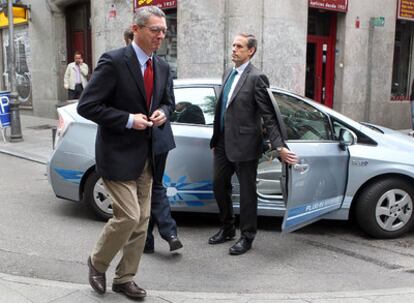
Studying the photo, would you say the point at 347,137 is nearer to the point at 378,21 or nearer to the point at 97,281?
the point at 97,281

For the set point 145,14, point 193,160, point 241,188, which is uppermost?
point 145,14

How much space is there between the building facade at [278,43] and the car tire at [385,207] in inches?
240

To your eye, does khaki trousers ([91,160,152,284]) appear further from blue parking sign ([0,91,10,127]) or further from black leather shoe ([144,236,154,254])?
blue parking sign ([0,91,10,127])

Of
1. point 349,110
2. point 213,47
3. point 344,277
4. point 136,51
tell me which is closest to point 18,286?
point 136,51

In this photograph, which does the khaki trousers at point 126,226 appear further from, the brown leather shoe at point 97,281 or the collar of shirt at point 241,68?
the collar of shirt at point 241,68

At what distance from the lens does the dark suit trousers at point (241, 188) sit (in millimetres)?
4520

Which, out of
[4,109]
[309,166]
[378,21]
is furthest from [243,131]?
[378,21]

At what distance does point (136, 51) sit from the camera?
341 cm

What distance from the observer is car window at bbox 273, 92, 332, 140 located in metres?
5.06

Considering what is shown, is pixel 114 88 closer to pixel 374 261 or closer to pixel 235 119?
pixel 235 119

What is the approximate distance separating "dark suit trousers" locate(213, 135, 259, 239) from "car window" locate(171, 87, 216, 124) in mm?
626

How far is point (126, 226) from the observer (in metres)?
3.38

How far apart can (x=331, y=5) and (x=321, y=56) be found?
1242mm

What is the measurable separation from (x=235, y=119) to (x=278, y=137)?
0.42m
